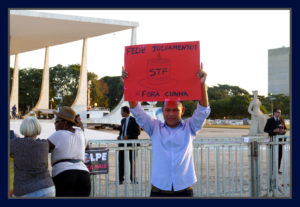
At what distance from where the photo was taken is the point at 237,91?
9731cm

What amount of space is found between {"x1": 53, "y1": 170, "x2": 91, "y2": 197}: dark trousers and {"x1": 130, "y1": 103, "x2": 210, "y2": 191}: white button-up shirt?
0.96 metres

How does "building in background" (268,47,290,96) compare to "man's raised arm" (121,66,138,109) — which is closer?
"man's raised arm" (121,66,138,109)

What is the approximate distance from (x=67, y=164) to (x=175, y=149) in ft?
4.10

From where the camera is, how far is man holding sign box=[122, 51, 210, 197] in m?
3.63

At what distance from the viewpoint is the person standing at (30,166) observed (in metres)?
3.86

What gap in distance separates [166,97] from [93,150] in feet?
6.29

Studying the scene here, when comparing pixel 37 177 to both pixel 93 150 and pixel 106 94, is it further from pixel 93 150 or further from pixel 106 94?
pixel 106 94

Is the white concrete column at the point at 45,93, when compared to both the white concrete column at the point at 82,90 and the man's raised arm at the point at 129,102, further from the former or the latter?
the man's raised arm at the point at 129,102

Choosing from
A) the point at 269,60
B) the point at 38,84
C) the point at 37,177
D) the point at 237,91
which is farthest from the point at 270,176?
the point at 237,91

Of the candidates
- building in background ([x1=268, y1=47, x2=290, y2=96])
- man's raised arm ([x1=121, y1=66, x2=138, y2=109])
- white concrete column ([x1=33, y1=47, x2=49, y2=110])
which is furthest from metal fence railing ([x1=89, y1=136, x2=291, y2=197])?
building in background ([x1=268, y1=47, x2=290, y2=96])

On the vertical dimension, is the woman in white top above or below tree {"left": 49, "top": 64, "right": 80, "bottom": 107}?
below

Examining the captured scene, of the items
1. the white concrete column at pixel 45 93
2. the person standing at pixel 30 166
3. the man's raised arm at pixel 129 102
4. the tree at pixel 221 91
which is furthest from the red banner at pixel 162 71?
the tree at pixel 221 91

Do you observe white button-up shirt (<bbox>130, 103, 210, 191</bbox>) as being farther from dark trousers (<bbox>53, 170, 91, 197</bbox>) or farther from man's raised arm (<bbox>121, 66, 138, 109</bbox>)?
dark trousers (<bbox>53, 170, 91, 197</bbox>)

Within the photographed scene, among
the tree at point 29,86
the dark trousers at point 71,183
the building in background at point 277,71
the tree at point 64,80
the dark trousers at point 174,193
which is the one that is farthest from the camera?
the building in background at point 277,71
